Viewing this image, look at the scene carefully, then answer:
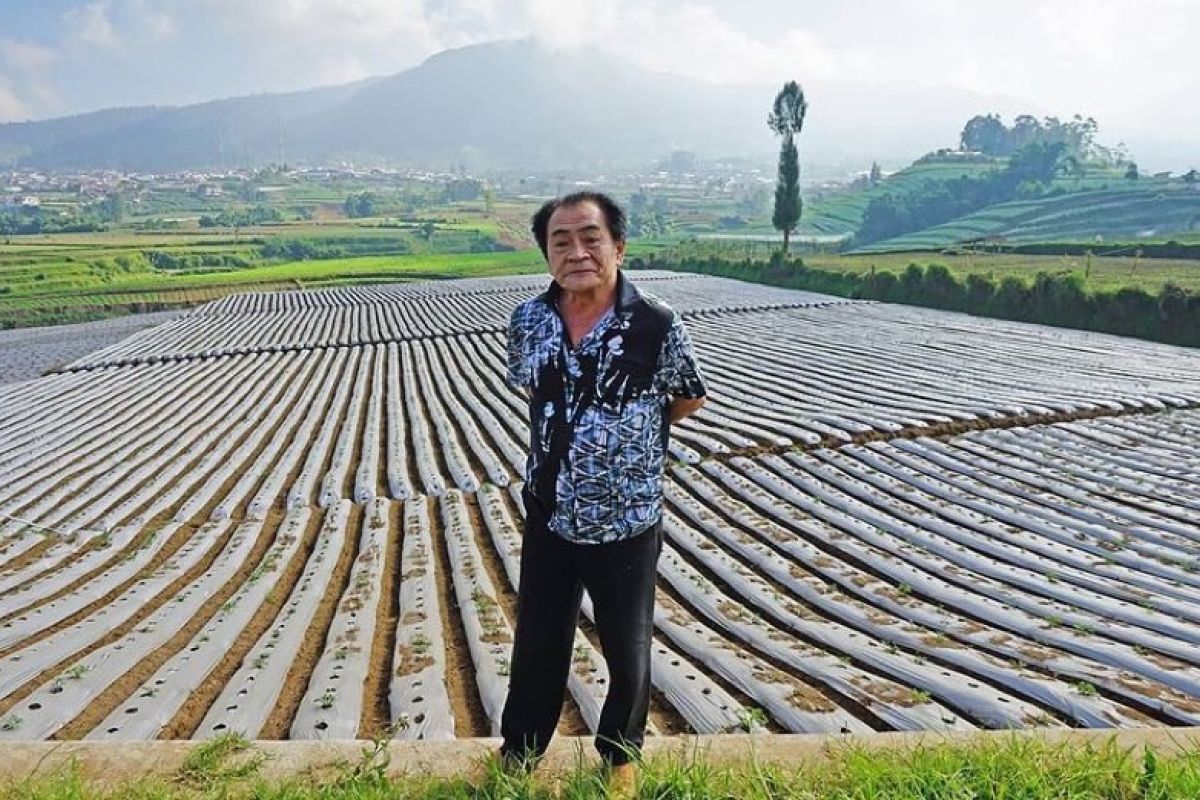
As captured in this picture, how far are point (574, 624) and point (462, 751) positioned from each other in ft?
1.63

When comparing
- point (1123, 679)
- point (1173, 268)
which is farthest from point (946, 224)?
point (1123, 679)

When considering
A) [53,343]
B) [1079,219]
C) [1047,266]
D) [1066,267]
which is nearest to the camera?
[53,343]

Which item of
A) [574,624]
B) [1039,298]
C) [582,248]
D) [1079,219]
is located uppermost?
[1079,219]

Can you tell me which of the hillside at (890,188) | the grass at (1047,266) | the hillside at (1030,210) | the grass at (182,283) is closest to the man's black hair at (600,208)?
the grass at (1047,266)

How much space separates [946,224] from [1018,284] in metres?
37.1

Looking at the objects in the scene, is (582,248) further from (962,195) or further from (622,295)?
(962,195)

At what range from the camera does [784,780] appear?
6.53 feet

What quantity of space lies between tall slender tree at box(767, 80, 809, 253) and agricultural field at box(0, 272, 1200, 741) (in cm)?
1756

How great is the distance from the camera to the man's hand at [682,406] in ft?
6.53

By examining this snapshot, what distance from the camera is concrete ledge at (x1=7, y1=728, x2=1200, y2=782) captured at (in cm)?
209

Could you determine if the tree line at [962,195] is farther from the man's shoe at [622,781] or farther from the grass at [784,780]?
the man's shoe at [622,781]

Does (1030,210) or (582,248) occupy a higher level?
(1030,210)

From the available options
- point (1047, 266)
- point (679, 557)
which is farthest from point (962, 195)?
point (679, 557)

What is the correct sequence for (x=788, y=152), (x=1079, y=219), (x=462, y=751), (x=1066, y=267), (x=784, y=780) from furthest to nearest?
1. (x=1079, y=219)
2. (x=788, y=152)
3. (x=1066, y=267)
4. (x=462, y=751)
5. (x=784, y=780)
